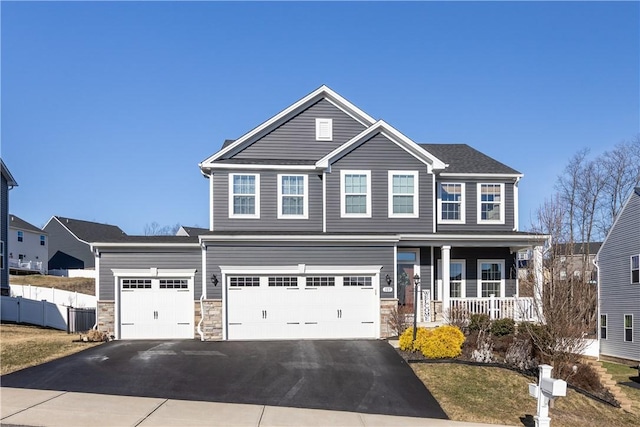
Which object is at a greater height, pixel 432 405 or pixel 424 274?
pixel 424 274

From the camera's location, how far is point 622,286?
26312mm

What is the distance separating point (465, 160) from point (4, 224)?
25624 millimetres

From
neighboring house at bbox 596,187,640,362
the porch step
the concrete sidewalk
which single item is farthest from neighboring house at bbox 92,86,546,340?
the concrete sidewalk

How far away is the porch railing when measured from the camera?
19.5m

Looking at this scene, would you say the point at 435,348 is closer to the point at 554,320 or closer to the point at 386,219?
the point at 554,320

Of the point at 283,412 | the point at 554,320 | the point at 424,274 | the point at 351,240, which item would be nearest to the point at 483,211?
the point at 424,274

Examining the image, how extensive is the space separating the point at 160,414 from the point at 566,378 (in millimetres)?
10722

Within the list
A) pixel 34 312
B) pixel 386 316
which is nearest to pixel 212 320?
pixel 386 316

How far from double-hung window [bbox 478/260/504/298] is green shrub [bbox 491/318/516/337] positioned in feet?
14.5

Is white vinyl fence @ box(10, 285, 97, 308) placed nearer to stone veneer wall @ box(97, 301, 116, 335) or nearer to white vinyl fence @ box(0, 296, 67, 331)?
white vinyl fence @ box(0, 296, 67, 331)

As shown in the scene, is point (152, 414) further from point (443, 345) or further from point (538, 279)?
point (538, 279)

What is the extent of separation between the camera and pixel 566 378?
1522 cm

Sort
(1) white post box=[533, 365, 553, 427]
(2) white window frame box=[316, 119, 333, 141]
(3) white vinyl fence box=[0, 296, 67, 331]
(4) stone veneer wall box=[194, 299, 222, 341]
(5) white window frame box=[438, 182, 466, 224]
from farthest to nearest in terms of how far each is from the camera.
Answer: (3) white vinyl fence box=[0, 296, 67, 331], (2) white window frame box=[316, 119, 333, 141], (5) white window frame box=[438, 182, 466, 224], (4) stone veneer wall box=[194, 299, 222, 341], (1) white post box=[533, 365, 553, 427]

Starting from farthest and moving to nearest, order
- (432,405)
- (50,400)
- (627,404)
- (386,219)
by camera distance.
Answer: (386,219) → (627,404) → (432,405) → (50,400)
